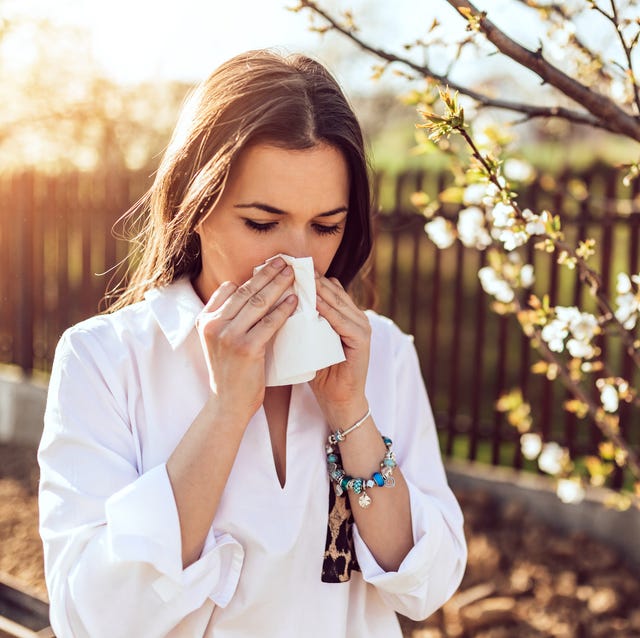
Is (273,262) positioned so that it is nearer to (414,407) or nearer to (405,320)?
(414,407)

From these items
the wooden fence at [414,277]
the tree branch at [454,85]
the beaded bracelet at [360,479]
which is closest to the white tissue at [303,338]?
the beaded bracelet at [360,479]

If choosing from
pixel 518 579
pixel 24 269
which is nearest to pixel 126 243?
pixel 24 269

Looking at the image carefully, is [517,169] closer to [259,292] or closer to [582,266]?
[582,266]

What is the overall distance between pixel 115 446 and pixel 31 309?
6.23m

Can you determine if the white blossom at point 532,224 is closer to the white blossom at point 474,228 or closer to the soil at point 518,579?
the white blossom at point 474,228

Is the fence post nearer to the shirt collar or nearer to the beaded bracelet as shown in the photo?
the shirt collar

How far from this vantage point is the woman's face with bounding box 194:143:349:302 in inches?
68.0

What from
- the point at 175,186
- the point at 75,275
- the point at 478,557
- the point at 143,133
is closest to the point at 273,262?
the point at 175,186

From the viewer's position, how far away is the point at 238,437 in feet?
5.43

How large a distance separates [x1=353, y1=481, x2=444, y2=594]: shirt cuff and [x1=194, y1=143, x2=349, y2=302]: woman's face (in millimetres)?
613

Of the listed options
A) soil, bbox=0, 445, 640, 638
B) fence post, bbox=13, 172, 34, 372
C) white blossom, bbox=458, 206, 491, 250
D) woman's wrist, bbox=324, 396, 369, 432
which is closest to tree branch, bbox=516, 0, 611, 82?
white blossom, bbox=458, 206, 491, 250

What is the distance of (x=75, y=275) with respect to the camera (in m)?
7.36

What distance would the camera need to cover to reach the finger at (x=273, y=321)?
166 centimetres

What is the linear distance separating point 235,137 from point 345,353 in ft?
1.68
